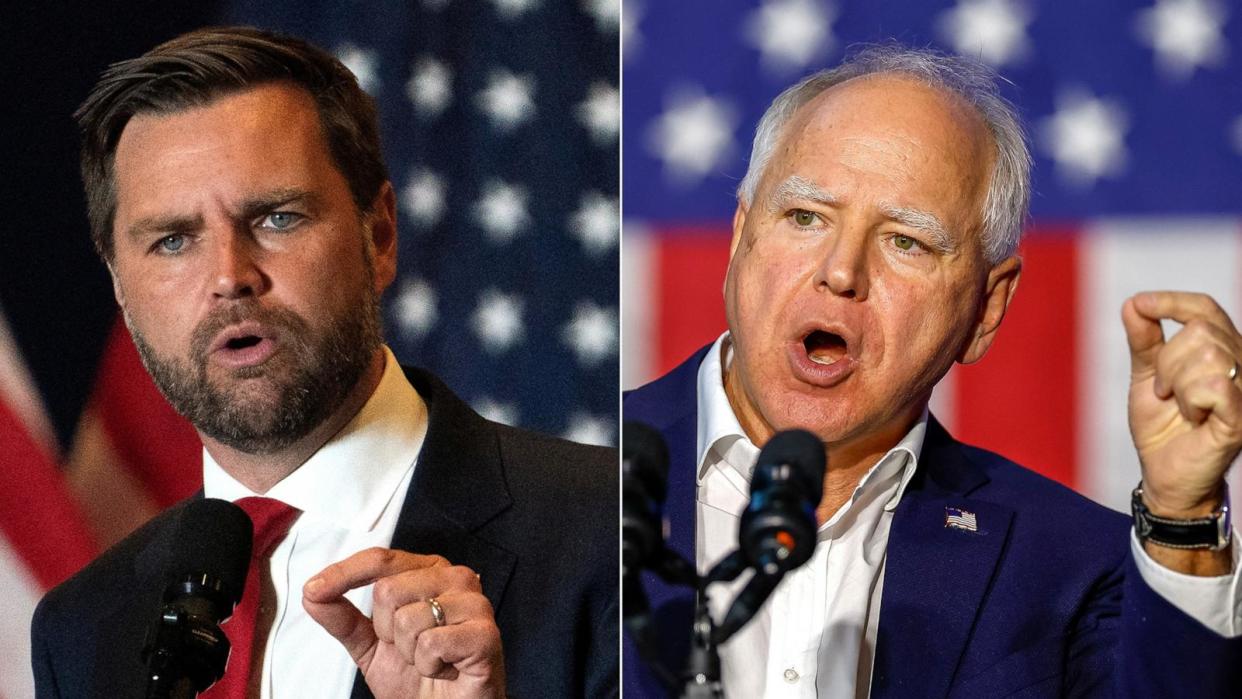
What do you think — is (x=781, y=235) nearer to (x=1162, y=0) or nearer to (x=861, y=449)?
(x=861, y=449)

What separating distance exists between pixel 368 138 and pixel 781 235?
74cm

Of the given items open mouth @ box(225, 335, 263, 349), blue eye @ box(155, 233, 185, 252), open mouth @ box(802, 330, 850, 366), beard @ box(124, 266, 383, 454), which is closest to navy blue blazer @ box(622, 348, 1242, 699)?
open mouth @ box(802, 330, 850, 366)

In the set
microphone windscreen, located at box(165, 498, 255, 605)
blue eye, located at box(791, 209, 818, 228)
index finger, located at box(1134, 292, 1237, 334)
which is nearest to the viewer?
index finger, located at box(1134, 292, 1237, 334)

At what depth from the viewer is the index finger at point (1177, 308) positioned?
1770 millimetres

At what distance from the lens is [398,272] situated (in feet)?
7.80


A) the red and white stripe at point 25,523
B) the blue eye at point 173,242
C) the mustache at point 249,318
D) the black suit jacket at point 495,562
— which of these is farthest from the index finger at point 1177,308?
the red and white stripe at point 25,523

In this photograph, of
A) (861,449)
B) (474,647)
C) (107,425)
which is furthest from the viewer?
(107,425)

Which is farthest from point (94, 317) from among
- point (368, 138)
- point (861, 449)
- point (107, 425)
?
point (861, 449)

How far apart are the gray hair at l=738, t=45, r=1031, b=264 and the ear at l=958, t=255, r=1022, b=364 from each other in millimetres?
26

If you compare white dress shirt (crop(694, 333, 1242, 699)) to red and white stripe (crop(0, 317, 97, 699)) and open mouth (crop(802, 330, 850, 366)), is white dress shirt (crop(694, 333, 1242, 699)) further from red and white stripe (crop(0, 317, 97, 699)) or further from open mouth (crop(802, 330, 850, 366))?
red and white stripe (crop(0, 317, 97, 699))

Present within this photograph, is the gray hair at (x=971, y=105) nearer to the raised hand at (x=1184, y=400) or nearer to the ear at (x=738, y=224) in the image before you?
the ear at (x=738, y=224)

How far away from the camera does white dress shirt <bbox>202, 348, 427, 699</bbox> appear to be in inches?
91.7

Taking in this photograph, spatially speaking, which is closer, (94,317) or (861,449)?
(861,449)

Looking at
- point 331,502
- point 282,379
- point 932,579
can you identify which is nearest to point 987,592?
point 932,579
